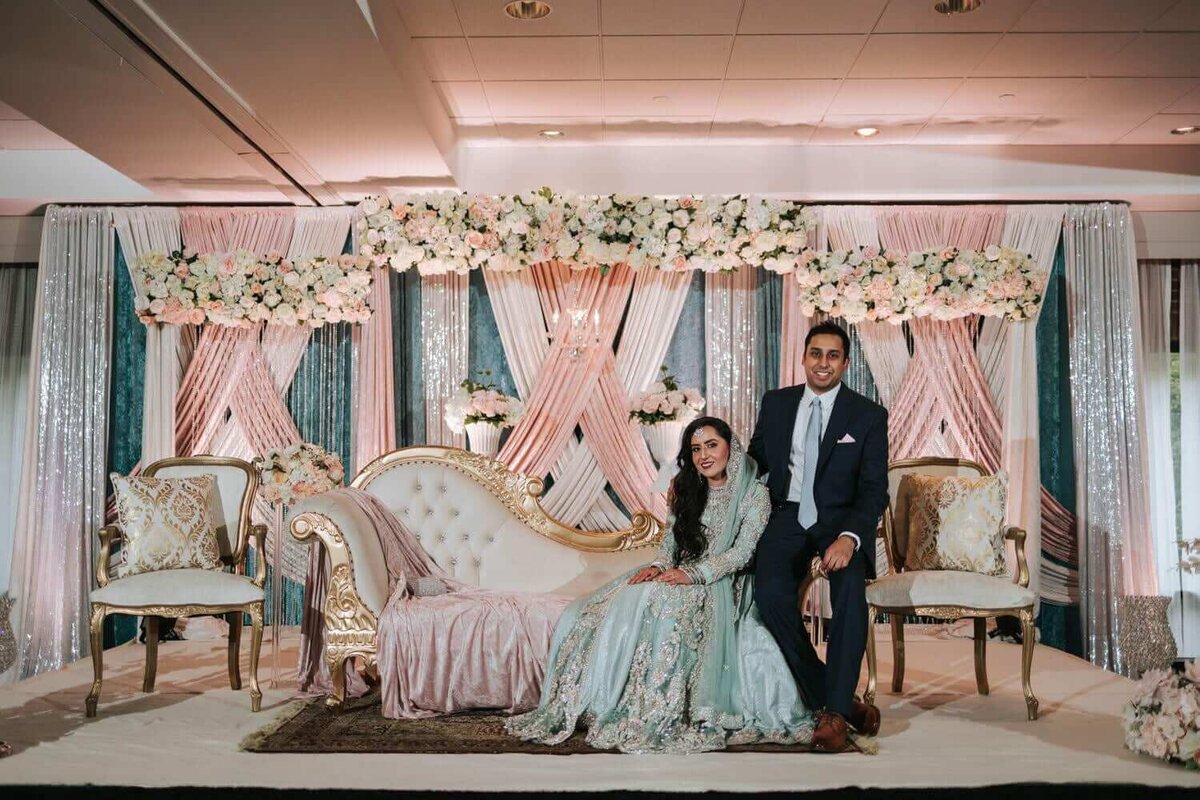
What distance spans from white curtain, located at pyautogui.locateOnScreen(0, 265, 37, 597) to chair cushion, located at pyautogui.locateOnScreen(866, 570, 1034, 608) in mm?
6865

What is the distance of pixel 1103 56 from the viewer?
6.20 m

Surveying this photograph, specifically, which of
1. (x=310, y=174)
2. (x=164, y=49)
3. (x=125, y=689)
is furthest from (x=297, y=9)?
(x=125, y=689)

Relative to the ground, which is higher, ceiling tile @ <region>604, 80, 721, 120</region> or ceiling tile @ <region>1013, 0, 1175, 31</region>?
ceiling tile @ <region>1013, 0, 1175, 31</region>

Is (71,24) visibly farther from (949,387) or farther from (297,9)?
(949,387)

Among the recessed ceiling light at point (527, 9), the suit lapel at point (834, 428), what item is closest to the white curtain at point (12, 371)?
the recessed ceiling light at point (527, 9)

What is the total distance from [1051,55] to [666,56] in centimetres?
219

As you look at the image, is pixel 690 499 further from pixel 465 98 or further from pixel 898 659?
pixel 465 98

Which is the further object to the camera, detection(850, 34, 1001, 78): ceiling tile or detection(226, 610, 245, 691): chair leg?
detection(850, 34, 1001, 78): ceiling tile

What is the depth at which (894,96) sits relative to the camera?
270 inches

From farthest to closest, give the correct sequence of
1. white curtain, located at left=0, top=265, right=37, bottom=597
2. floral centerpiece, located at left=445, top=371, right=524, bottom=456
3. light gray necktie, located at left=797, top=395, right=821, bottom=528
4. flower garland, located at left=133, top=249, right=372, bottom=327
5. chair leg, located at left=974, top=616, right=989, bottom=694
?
1. white curtain, located at left=0, top=265, right=37, bottom=597
2. floral centerpiece, located at left=445, top=371, right=524, bottom=456
3. flower garland, located at left=133, top=249, right=372, bottom=327
4. chair leg, located at left=974, top=616, right=989, bottom=694
5. light gray necktie, located at left=797, top=395, right=821, bottom=528

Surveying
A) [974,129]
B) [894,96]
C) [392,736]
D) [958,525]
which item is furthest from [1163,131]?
[392,736]

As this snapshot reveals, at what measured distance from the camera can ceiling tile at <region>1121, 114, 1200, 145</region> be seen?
727 centimetres

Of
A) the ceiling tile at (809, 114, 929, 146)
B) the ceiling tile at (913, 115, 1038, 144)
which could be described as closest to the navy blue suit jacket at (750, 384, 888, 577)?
the ceiling tile at (809, 114, 929, 146)

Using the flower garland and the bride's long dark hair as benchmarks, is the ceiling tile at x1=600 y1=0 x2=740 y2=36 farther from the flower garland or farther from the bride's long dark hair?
the flower garland
